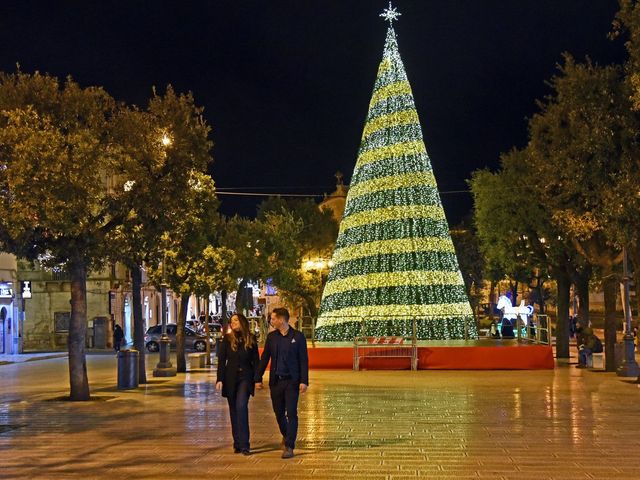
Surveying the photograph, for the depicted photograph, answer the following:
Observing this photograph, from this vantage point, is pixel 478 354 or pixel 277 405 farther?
pixel 478 354

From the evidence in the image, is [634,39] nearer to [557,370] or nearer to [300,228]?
[557,370]

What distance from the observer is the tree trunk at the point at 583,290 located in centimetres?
3044

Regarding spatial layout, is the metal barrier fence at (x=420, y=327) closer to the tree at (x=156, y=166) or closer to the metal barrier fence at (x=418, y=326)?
the metal barrier fence at (x=418, y=326)

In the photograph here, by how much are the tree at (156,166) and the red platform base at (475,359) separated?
10.7m

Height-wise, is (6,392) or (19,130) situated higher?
(19,130)

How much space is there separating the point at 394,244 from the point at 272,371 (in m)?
19.1

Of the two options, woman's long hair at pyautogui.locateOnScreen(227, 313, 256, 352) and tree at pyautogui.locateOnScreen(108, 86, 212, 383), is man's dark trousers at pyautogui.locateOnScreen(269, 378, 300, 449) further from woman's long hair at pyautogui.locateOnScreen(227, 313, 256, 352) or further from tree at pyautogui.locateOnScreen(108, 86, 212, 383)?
tree at pyautogui.locateOnScreen(108, 86, 212, 383)

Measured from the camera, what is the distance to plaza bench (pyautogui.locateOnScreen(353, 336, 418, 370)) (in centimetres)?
2738

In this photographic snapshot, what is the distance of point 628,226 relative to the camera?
2050 cm

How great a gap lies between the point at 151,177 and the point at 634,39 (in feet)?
32.8

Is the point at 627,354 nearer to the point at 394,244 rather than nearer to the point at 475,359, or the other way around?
the point at 475,359

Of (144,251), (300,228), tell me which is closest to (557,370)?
(144,251)

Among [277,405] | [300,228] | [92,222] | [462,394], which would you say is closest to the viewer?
[277,405]

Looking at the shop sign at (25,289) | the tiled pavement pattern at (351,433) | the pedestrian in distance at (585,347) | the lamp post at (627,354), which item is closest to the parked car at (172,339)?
the shop sign at (25,289)
